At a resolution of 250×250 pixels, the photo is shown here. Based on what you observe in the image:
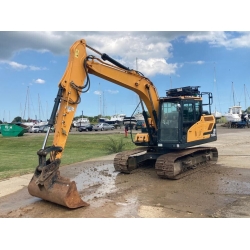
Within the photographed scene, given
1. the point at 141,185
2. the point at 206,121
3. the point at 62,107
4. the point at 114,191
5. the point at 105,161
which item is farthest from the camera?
the point at 105,161

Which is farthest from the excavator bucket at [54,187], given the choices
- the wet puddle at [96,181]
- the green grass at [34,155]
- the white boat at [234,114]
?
the white boat at [234,114]

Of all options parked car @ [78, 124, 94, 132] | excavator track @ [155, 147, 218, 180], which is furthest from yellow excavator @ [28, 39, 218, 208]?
parked car @ [78, 124, 94, 132]

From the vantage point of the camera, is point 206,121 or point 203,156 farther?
point 203,156

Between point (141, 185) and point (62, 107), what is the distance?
360 centimetres

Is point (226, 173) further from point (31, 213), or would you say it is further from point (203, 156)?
point (31, 213)

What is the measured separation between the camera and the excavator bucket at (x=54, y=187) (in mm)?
7023

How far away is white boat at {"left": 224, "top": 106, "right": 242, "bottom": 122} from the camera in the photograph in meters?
45.2

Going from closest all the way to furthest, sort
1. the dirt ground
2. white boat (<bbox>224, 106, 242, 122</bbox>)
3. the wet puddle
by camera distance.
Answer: the dirt ground < the wet puddle < white boat (<bbox>224, 106, 242, 122</bbox>)

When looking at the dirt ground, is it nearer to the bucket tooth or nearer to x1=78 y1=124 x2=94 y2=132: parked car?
the bucket tooth

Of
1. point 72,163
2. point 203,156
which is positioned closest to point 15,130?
point 72,163

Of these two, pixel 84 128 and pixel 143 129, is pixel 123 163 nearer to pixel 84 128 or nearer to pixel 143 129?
pixel 143 129

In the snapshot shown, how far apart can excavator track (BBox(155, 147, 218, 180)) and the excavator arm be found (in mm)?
2724

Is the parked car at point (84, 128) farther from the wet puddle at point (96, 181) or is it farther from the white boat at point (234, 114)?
the wet puddle at point (96, 181)

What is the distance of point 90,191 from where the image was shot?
9.03 meters
